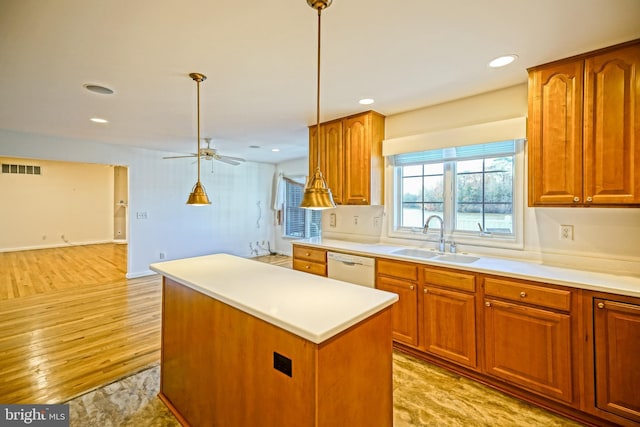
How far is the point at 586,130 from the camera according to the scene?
1947mm

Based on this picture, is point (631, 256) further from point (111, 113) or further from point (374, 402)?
point (111, 113)

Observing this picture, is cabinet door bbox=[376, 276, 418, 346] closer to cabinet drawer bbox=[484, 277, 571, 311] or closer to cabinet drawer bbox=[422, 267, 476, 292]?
cabinet drawer bbox=[422, 267, 476, 292]

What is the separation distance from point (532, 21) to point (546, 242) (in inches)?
64.9

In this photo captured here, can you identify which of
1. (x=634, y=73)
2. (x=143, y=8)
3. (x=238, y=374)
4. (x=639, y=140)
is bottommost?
(x=238, y=374)

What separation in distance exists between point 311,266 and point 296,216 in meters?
3.86

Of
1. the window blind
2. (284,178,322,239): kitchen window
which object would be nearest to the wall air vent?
(284,178,322,239): kitchen window

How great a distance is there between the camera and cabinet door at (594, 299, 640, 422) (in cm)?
167

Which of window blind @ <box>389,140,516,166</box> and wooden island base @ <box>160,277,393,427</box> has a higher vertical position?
window blind @ <box>389,140,516,166</box>

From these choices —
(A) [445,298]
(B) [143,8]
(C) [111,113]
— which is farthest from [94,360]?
(A) [445,298]

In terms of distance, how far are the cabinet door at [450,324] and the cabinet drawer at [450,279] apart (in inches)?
2.1

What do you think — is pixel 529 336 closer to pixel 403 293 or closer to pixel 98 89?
pixel 403 293

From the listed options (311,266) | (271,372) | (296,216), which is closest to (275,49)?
(271,372)

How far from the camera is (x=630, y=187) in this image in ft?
5.97

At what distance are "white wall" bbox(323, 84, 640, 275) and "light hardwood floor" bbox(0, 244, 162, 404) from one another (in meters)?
3.45
